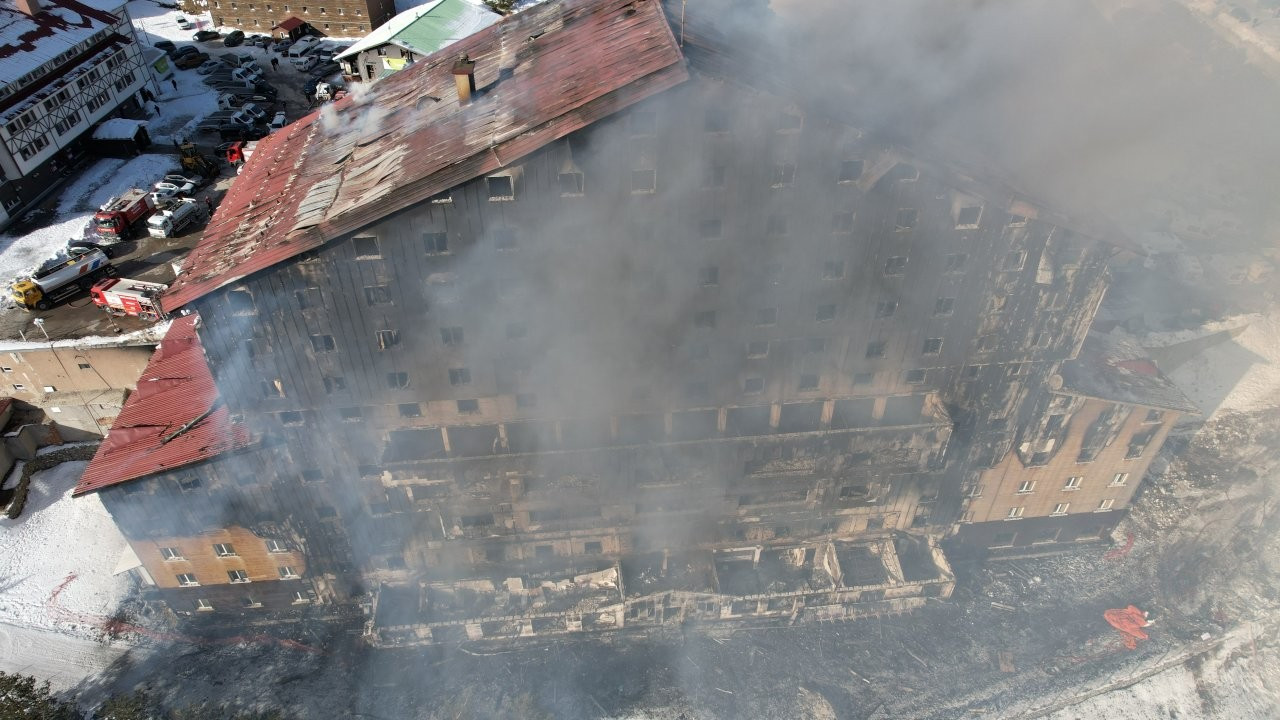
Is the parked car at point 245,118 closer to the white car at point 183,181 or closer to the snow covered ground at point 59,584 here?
the white car at point 183,181

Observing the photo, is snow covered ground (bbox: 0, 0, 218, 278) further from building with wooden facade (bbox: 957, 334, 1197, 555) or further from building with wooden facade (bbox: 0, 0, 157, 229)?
building with wooden facade (bbox: 957, 334, 1197, 555)

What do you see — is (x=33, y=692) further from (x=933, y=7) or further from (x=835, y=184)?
(x=933, y=7)

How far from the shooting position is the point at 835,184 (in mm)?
20016

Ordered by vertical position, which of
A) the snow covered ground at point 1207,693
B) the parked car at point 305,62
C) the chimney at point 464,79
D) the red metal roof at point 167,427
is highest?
the chimney at point 464,79

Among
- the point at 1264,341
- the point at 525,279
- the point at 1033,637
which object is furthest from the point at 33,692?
the point at 1264,341

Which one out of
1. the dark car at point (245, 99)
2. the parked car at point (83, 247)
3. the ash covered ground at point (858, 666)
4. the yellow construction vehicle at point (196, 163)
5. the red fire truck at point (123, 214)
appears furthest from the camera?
the dark car at point (245, 99)

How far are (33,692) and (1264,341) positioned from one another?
5430 centimetres

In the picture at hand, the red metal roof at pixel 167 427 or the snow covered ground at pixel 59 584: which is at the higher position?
the red metal roof at pixel 167 427

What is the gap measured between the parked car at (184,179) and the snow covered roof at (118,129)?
4505 mm

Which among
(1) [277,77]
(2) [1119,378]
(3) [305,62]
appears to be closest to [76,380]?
(1) [277,77]

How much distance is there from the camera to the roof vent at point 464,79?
22.3m

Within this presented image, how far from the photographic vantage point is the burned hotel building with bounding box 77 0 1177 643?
64.1 feet

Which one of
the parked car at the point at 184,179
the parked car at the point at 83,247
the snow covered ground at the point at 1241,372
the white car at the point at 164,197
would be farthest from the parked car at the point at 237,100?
the snow covered ground at the point at 1241,372

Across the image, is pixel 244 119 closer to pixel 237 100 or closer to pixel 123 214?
pixel 237 100
